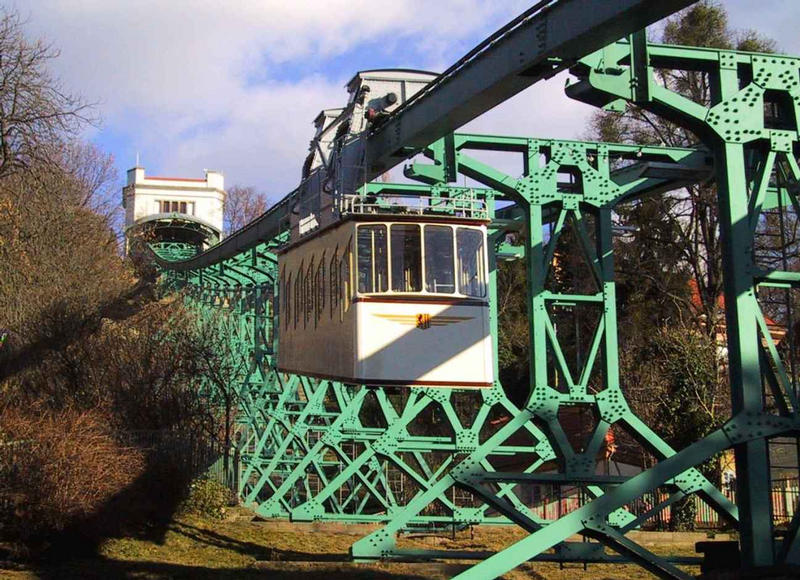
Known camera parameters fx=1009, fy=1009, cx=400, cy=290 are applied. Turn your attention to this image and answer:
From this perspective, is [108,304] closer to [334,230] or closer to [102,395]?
[102,395]

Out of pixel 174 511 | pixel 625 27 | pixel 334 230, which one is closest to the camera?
pixel 625 27

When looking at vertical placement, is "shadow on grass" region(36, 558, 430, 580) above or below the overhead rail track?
below

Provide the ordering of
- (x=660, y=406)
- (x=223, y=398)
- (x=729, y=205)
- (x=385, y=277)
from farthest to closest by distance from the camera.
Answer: (x=223, y=398) → (x=660, y=406) → (x=385, y=277) → (x=729, y=205)

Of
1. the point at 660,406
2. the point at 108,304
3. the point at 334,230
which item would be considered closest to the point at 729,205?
the point at 334,230

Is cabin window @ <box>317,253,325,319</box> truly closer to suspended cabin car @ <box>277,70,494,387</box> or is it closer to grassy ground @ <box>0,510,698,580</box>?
suspended cabin car @ <box>277,70,494,387</box>

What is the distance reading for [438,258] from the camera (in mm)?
12109

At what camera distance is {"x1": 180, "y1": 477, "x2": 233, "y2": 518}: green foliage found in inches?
921

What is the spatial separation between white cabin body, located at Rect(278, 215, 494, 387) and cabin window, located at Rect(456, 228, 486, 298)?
0.04 ft

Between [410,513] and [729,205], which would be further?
[410,513]

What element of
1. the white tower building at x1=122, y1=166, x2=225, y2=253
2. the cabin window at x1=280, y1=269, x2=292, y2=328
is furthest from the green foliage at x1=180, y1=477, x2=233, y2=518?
the white tower building at x1=122, y1=166, x2=225, y2=253

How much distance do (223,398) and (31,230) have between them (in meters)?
6.67

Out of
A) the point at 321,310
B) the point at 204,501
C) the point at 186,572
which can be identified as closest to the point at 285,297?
the point at 321,310

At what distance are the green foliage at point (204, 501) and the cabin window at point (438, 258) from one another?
13.0m

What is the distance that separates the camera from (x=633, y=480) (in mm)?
9836
